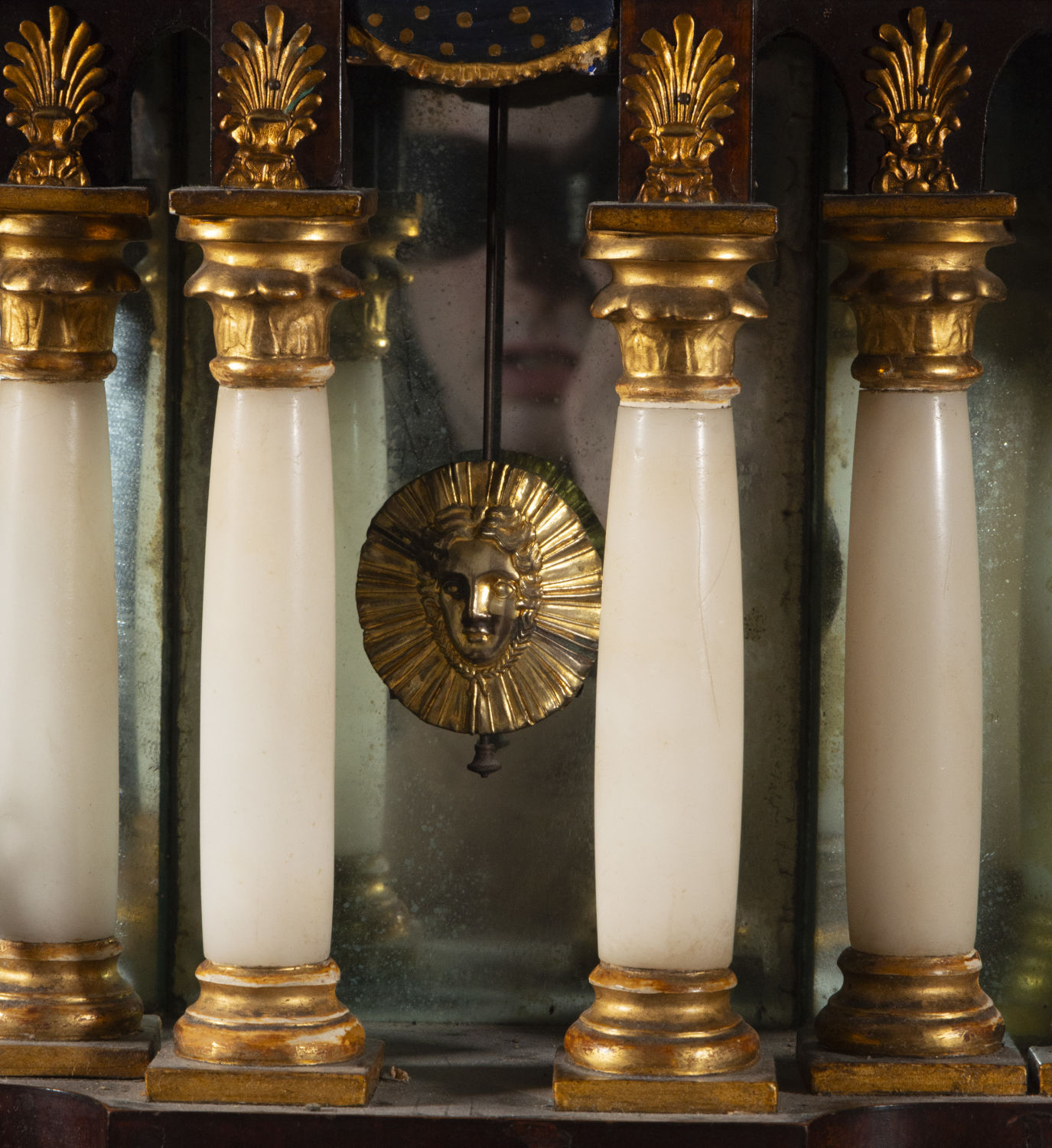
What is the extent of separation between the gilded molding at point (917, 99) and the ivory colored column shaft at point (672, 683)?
Result: 767 millimetres

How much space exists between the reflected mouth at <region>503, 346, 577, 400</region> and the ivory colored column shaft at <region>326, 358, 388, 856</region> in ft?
1.22

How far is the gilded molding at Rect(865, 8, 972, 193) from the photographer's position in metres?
4.65

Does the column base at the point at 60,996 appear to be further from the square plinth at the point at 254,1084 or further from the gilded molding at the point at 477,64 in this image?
the gilded molding at the point at 477,64

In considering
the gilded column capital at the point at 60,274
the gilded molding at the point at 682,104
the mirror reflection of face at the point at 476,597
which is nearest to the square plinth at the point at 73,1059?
the mirror reflection of face at the point at 476,597

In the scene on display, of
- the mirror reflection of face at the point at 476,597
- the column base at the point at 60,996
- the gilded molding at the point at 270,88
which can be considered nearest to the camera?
the gilded molding at the point at 270,88

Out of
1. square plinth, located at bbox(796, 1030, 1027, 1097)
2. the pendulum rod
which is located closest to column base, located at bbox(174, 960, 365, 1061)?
square plinth, located at bbox(796, 1030, 1027, 1097)

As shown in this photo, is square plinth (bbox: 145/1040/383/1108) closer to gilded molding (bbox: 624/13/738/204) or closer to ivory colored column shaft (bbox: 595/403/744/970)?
ivory colored column shaft (bbox: 595/403/744/970)

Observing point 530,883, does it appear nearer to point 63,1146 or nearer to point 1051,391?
point 63,1146

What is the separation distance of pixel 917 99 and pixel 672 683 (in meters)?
1.56

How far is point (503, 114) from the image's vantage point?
5309 mm

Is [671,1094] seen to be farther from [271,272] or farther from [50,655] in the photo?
[271,272]

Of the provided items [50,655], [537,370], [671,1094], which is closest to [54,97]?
[50,655]

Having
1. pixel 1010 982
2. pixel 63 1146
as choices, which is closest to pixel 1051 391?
pixel 1010 982

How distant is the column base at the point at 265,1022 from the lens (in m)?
4.60
